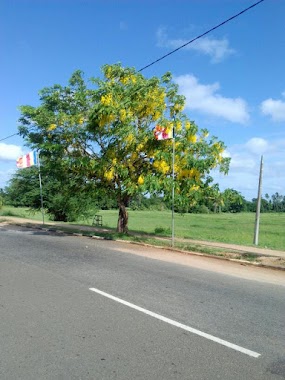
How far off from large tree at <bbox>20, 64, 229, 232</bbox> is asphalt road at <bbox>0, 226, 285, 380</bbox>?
6.74 meters

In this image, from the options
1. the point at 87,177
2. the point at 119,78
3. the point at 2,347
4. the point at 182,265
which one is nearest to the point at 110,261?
the point at 182,265

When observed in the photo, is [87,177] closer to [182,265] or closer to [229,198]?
[229,198]

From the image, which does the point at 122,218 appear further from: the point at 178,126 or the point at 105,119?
the point at 178,126

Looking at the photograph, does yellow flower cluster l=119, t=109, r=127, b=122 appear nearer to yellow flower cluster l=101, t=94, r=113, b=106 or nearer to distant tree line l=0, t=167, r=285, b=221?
yellow flower cluster l=101, t=94, r=113, b=106

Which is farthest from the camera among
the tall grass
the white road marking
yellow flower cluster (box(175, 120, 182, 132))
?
the tall grass

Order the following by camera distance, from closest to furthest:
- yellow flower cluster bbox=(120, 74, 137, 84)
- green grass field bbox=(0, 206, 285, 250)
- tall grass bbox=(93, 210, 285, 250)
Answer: yellow flower cluster bbox=(120, 74, 137, 84), tall grass bbox=(93, 210, 285, 250), green grass field bbox=(0, 206, 285, 250)

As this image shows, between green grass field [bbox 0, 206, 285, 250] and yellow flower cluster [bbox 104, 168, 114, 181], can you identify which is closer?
yellow flower cluster [bbox 104, 168, 114, 181]

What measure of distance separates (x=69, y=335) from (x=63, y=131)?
13.4 m

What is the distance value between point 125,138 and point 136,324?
1084cm

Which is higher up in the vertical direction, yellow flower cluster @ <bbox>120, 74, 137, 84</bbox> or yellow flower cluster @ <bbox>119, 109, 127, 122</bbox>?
yellow flower cluster @ <bbox>120, 74, 137, 84</bbox>

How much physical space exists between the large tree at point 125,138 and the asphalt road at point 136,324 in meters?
6.74

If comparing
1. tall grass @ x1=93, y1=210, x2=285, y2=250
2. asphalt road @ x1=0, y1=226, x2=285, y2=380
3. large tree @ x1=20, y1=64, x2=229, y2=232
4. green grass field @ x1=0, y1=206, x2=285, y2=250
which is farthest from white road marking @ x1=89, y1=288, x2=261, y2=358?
tall grass @ x1=93, y1=210, x2=285, y2=250

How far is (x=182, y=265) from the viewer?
10.8 metres

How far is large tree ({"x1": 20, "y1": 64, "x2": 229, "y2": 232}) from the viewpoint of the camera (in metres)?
15.5
